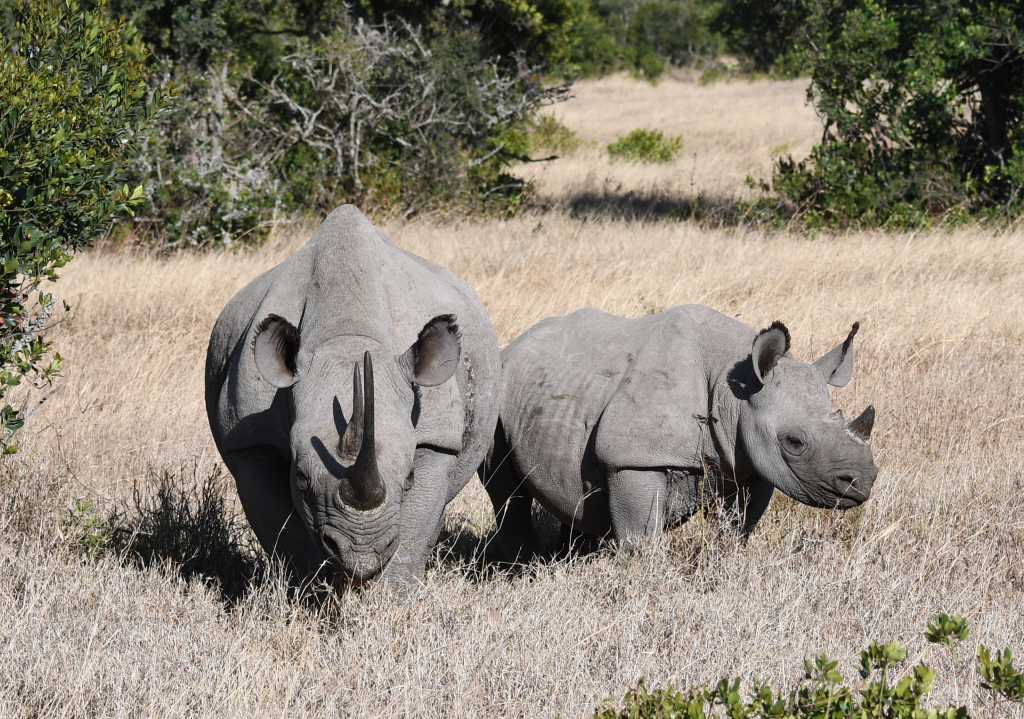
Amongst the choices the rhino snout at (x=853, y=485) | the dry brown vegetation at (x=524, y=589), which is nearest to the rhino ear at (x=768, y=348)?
the rhino snout at (x=853, y=485)

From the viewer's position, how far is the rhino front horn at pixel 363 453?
3.34 metres

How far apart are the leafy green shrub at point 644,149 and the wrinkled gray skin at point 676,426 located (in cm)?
1673

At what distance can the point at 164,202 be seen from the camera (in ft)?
39.5

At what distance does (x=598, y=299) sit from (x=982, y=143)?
20.9 feet

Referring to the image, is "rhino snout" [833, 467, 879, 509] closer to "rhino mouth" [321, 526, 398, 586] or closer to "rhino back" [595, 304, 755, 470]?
"rhino back" [595, 304, 755, 470]

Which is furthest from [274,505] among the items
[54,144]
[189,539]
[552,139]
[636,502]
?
[552,139]

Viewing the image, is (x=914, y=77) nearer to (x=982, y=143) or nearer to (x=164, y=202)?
(x=982, y=143)

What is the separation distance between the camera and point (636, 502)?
15.5 ft

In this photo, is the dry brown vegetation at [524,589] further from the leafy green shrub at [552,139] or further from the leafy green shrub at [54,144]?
the leafy green shrub at [552,139]

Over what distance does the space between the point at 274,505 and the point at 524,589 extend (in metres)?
1.13

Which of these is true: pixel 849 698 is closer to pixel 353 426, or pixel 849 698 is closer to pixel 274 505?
pixel 353 426

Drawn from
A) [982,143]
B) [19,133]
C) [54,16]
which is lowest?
[982,143]

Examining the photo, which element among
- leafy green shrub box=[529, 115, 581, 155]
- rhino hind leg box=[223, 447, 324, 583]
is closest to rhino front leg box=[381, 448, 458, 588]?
rhino hind leg box=[223, 447, 324, 583]

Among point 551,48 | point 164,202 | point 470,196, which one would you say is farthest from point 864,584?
point 551,48
